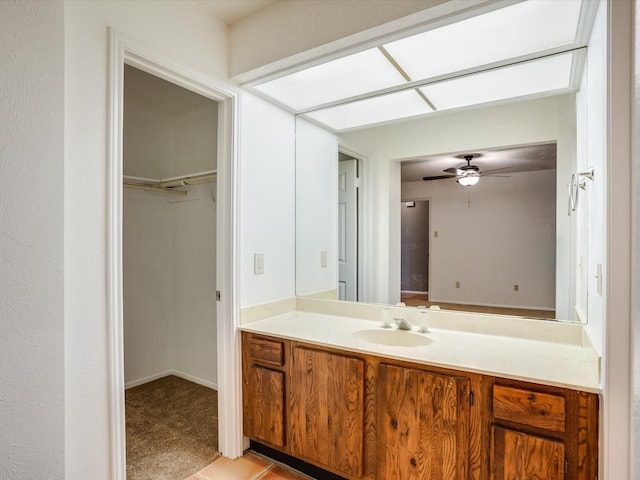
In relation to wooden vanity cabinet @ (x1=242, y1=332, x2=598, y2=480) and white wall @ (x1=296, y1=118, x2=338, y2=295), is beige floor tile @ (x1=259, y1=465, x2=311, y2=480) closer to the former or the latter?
wooden vanity cabinet @ (x1=242, y1=332, x2=598, y2=480)

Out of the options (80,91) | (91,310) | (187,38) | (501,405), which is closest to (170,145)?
(187,38)

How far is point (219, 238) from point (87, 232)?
2.46 ft

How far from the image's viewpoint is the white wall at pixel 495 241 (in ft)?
5.90

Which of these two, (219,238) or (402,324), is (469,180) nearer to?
(402,324)

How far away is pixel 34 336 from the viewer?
1266 millimetres

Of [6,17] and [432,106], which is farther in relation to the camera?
[432,106]

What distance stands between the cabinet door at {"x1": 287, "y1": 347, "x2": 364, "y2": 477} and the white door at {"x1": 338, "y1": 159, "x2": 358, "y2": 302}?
0.71 metres

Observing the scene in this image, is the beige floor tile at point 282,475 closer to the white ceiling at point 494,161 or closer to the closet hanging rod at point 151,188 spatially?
the white ceiling at point 494,161

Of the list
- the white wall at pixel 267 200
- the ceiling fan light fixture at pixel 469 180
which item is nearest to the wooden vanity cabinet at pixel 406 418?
the white wall at pixel 267 200

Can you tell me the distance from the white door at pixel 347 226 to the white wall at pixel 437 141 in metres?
0.14

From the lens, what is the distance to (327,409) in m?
1.73

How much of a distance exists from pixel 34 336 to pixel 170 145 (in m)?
2.43

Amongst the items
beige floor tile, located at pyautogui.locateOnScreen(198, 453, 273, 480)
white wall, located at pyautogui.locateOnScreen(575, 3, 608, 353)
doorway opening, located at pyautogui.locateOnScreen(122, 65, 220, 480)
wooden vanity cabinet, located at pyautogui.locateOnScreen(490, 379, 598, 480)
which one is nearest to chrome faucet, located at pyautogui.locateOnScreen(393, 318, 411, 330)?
wooden vanity cabinet, located at pyautogui.locateOnScreen(490, 379, 598, 480)

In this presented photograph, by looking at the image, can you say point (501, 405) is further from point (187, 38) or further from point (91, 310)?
point (187, 38)
